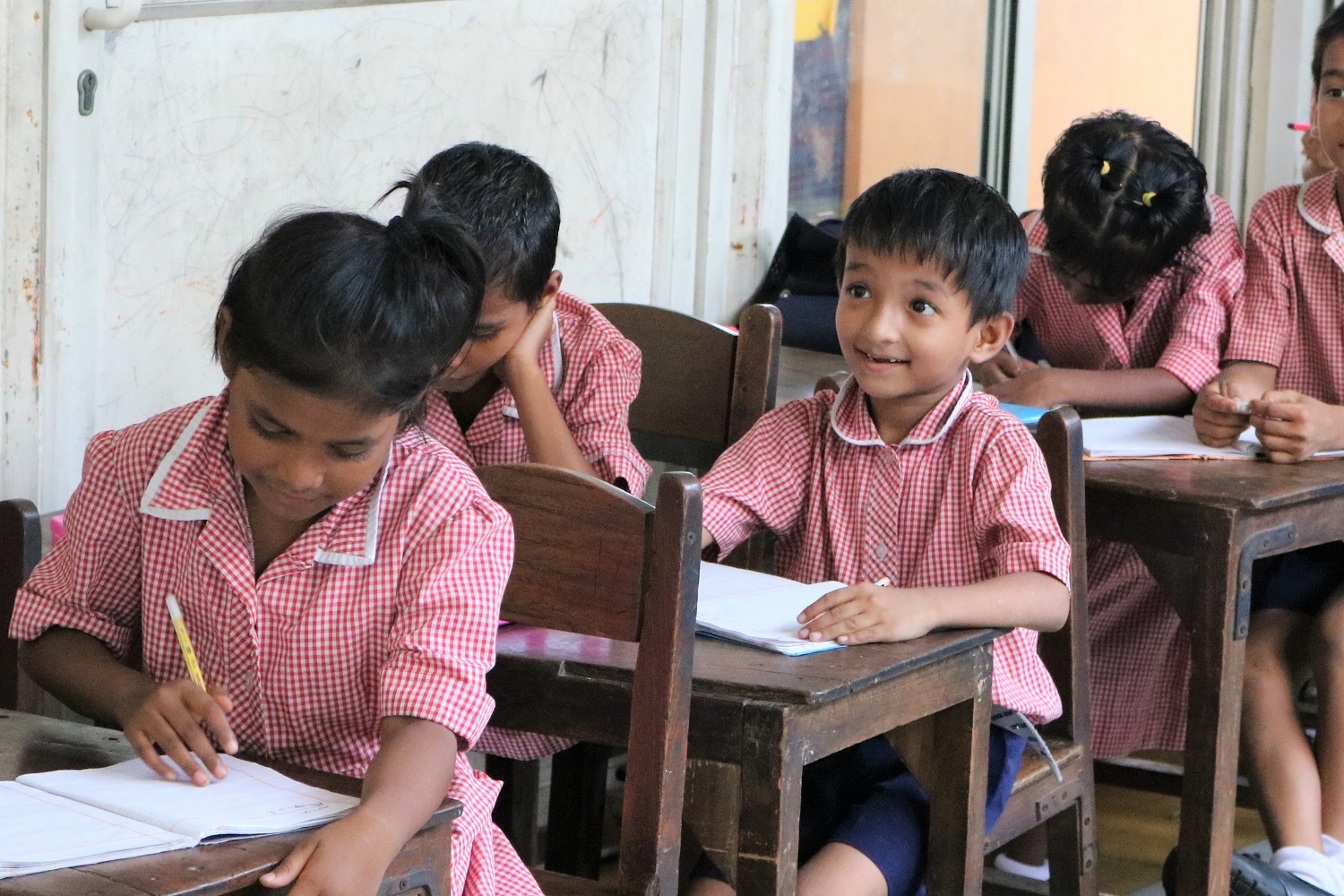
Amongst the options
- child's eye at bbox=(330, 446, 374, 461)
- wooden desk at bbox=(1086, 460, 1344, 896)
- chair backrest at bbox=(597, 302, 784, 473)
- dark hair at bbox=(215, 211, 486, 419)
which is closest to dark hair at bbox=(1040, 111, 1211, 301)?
wooden desk at bbox=(1086, 460, 1344, 896)

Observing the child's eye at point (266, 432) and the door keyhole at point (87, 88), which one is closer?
the child's eye at point (266, 432)

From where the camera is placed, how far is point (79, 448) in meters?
2.26

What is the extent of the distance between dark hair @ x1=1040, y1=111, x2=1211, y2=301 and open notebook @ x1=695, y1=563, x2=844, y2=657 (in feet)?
3.71

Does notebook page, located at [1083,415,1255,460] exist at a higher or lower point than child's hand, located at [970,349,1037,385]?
lower

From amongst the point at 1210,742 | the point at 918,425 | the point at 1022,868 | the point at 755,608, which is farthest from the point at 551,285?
the point at 1022,868

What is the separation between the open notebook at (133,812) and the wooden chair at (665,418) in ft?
3.44

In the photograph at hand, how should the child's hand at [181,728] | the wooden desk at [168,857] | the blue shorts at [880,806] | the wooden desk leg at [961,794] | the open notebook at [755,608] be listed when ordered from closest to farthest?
1. the wooden desk at [168,857]
2. the child's hand at [181,728]
3. the open notebook at [755,608]
4. the wooden desk leg at [961,794]
5. the blue shorts at [880,806]

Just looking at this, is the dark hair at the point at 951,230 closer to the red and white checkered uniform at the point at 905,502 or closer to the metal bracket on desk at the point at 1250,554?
the red and white checkered uniform at the point at 905,502

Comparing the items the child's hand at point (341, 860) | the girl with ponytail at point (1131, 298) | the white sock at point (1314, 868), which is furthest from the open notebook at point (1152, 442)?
the child's hand at point (341, 860)

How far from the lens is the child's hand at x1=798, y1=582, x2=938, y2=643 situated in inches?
60.8

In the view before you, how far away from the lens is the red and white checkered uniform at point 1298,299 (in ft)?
8.92

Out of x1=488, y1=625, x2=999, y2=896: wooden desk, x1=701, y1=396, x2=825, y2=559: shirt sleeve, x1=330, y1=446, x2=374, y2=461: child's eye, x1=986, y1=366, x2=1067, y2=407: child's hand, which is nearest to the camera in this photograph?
x1=330, y1=446, x2=374, y2=461: child's eye

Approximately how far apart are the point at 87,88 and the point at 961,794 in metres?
1.45

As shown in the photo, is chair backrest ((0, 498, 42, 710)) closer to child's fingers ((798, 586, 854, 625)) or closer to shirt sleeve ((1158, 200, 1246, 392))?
child's fingers ((798, 586, 854, 625))
